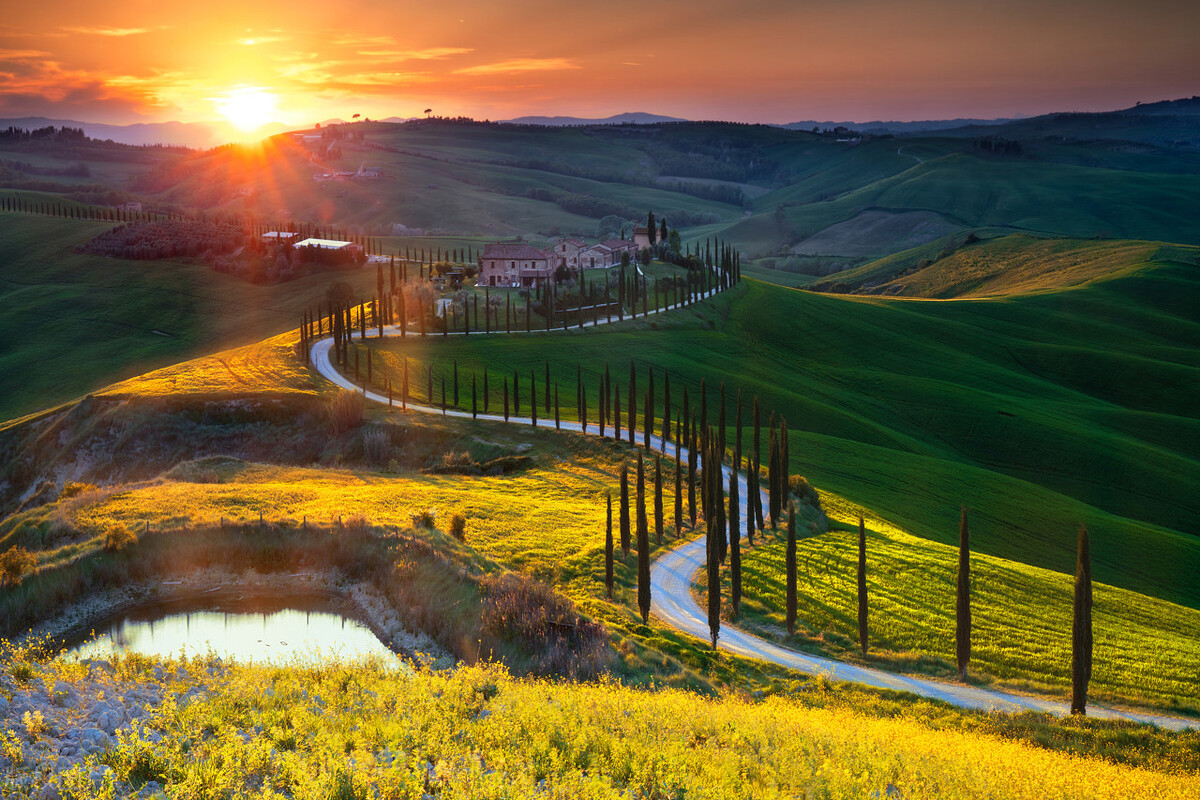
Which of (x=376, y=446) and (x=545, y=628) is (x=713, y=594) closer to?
(x=545, y=628)

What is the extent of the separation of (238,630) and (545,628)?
1623 centimetres

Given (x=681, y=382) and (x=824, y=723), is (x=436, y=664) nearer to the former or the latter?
(x=824, y=723)

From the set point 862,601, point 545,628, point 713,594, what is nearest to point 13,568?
point 545,628

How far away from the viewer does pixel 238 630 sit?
40.7 meters

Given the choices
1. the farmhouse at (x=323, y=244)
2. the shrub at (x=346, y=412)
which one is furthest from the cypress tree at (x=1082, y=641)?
the farmhouse at (x=323, y=244)

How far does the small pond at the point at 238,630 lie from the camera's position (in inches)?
1487

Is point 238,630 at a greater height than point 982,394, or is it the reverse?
point 238,630

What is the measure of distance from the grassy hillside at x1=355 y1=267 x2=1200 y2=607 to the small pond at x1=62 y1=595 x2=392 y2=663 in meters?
47.2

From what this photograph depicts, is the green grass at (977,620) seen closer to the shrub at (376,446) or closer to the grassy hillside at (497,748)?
the grassy hillside at (497,748)

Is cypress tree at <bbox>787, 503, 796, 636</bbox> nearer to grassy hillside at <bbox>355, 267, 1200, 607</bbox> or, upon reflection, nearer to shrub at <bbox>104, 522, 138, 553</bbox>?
grassy hillside at <bbox>355, 267, 1200, 607</bbox>

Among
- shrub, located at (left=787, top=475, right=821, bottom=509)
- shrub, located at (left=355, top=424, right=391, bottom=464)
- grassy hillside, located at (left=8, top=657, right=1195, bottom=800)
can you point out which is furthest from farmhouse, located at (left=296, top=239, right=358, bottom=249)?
grassy hillside, located at (left=8, top=657, right=1195, bottom=800)

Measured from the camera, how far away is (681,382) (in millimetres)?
110750

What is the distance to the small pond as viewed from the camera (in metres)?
37.8

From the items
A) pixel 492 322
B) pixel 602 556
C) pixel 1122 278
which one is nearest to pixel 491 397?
pixel 492 322
